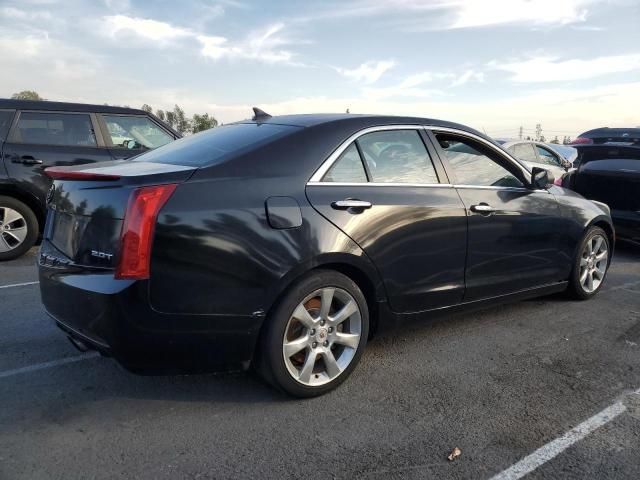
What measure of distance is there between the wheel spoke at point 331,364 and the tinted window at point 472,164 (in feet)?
5.10

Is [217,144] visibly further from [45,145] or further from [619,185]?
[619,185]

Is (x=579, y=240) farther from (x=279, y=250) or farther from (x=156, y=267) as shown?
(x=156, y=267)

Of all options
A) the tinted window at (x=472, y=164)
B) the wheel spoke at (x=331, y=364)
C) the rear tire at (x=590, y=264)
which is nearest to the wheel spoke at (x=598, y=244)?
the rear tire at (x=590, y=264)

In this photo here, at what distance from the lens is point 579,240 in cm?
487

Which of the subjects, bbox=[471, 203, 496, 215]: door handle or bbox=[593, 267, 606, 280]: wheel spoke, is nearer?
bbox=[471, 203, 496, 215]: door handle

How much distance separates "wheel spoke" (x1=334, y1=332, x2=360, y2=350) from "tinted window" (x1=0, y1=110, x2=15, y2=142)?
522cm

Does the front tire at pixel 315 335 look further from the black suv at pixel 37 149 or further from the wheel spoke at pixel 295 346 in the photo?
the black suv at pixel 37 149

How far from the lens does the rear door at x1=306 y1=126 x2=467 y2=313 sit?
10.6ft

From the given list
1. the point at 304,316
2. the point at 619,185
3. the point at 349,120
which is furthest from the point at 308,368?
the point at 619,185

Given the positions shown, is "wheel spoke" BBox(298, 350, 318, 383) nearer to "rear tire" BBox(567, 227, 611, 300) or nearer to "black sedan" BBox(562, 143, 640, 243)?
"rear tire" BBox(567, 227, 611, 300)

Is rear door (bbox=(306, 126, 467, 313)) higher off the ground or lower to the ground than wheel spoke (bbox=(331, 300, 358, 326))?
higher

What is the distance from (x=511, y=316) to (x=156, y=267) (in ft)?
10.3

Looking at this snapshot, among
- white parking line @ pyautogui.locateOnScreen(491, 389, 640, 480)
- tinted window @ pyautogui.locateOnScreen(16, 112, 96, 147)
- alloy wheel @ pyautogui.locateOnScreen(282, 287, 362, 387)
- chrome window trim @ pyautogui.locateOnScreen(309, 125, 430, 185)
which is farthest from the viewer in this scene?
tinted window @ pyautogui.locateOnScreen(16, 112, 96, 147)

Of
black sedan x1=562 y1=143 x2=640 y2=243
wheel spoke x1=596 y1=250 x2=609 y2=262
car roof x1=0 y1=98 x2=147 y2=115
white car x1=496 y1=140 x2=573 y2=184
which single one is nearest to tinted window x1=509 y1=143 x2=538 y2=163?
white car x1=496 y1=140 x2=573 y2=184
